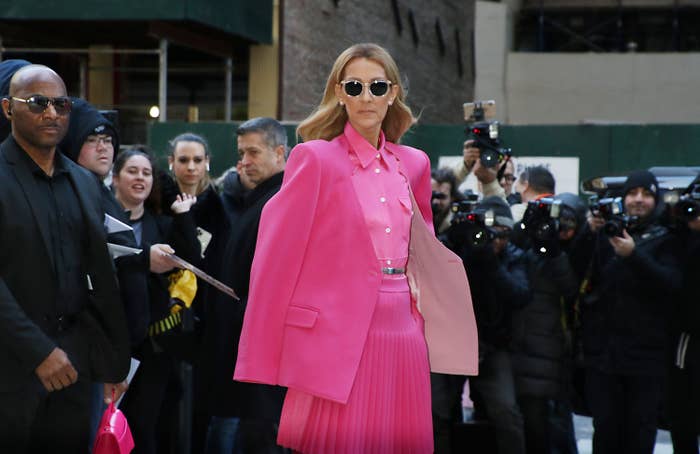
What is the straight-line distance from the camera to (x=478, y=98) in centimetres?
3462

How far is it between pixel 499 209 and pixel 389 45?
1889cm

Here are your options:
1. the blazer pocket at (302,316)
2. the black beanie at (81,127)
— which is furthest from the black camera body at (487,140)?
the blazer pocket at (302,316)

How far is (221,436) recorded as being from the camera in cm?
798

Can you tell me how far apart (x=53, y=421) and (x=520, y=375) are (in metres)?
3.74

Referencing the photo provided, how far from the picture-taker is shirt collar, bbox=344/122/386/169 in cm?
503

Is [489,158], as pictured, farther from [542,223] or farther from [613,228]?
[613,228]

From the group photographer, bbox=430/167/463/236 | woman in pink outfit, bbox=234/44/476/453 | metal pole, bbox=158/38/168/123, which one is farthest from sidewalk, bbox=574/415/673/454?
metal pole, bbox=158/38/168/123

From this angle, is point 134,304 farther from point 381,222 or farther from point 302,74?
point 302,74

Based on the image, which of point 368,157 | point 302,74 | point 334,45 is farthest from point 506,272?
point 334,45

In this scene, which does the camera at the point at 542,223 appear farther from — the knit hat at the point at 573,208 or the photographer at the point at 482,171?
the photographer at the point at 482,171

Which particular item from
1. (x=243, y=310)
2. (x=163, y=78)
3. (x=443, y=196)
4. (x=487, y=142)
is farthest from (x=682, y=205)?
(x=163, y=78)

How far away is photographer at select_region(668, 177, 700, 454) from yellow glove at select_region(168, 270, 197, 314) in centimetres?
294

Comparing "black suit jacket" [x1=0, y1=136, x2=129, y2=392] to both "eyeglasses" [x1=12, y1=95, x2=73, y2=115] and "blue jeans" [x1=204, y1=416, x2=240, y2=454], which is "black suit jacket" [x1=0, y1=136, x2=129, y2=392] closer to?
"eyeglasses" [x1=12, y1=95, x2=73, y2=115]

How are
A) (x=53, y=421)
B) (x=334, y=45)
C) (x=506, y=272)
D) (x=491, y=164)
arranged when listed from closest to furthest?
1. (x=53, y=421)
2. (x=506, y=272)
3. (x=491, y=164)
4. (x=334, y=45)
